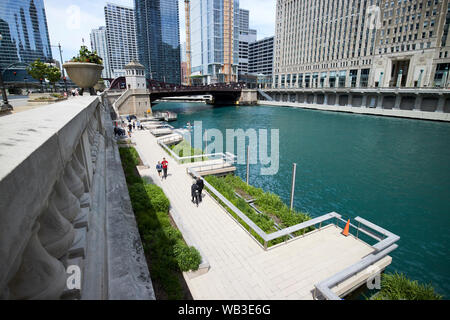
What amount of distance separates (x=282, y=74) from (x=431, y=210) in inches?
4452

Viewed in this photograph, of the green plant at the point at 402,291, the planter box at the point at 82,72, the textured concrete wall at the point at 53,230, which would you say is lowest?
the green plant at the point at 402,291

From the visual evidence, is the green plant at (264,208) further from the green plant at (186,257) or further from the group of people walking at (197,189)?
the green plant at (186,257)

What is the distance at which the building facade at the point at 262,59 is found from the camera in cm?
14862

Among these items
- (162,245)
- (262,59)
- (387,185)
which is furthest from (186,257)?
(262,59)

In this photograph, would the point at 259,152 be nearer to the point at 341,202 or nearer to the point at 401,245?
the point at 341,202

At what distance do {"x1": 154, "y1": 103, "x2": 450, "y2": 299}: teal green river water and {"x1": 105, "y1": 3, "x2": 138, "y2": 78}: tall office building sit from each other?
188752 millimetres

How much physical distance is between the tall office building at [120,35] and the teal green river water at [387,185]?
189 meters

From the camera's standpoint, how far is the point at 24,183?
1.41 m

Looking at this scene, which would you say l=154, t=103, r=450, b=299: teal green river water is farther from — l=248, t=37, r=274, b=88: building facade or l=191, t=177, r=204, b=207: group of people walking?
l=248, t=37, r=274, b=88: building facade

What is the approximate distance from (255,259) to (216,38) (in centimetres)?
15950

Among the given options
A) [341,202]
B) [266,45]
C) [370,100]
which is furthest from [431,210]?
[266,45]

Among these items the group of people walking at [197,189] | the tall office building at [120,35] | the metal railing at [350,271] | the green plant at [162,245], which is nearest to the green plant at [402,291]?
the metal railing at [350,271]

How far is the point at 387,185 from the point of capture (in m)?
20.8

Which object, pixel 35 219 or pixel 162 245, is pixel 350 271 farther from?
pixel 35 219
